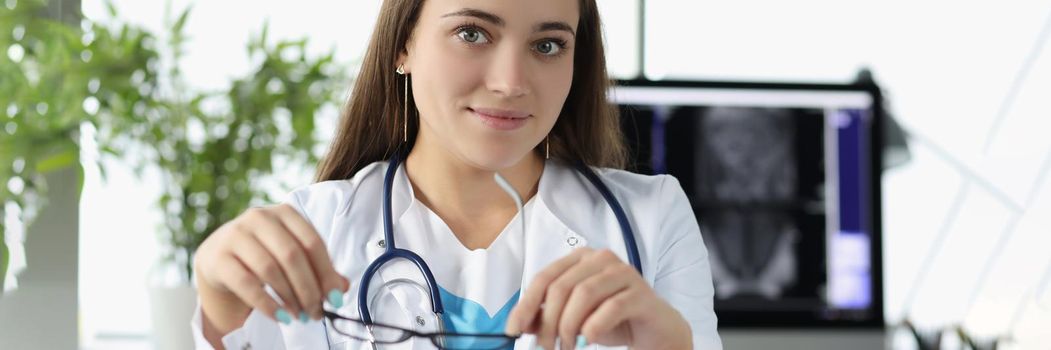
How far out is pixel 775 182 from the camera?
1.94 meters

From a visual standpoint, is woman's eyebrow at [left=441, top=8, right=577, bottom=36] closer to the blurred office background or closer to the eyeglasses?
the eyeglasses

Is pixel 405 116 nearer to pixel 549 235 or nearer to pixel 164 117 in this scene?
pixel 549 235

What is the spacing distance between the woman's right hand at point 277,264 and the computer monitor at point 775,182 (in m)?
1.16

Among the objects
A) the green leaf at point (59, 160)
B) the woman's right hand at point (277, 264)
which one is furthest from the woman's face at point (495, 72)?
the green leaf at point (59, 160)

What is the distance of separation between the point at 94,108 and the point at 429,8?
114 cm

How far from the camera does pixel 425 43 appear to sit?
104 centimetres

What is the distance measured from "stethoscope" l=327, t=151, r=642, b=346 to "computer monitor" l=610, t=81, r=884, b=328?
0.74 metres

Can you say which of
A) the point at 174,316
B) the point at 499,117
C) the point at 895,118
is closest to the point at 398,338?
the point at 499,117

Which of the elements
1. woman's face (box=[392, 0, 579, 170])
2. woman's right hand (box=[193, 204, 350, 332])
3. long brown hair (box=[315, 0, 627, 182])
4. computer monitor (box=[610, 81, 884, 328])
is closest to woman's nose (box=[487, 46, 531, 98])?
woman's face (box=[392, 0, 579, 170])

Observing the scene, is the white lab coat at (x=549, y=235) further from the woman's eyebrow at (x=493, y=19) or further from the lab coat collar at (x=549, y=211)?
the woman's eyebrow at (x=493, y=19)

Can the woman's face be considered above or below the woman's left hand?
above

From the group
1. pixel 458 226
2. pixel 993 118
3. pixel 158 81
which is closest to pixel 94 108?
pixel 158 81

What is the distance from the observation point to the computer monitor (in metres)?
1.93

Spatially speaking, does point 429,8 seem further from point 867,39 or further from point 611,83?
point 867,39
